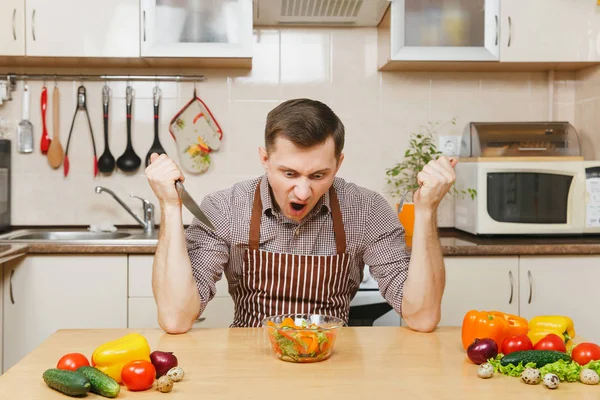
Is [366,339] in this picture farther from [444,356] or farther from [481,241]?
[481,241]


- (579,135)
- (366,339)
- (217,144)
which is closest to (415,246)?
(366,339)

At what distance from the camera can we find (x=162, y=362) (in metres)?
1.33

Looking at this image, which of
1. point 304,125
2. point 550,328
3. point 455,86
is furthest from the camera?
point 455,86

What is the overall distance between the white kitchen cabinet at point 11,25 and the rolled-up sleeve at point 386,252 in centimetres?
181

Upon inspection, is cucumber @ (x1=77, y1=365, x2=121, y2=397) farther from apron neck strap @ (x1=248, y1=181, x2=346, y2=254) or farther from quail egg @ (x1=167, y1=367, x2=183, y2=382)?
apron neck strap @ (x1=248, y1=181, x2=346, y2=254)

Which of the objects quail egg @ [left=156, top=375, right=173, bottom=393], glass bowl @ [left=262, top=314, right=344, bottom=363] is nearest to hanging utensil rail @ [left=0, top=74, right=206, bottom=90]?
glass bowl @ [left=262, top=314, right=344, bottom=363]

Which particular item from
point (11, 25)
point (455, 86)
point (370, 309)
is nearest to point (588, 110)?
point (455, 86)

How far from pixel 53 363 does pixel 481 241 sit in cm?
198

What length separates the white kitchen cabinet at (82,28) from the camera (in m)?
3.05

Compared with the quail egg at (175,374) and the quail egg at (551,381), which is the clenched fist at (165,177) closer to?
the quail egg at (175,374)

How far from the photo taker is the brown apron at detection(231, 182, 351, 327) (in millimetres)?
1997

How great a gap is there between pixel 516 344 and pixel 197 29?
6.96ft

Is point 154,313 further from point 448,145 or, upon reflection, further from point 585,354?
point 585,354

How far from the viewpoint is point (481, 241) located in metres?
2.97
